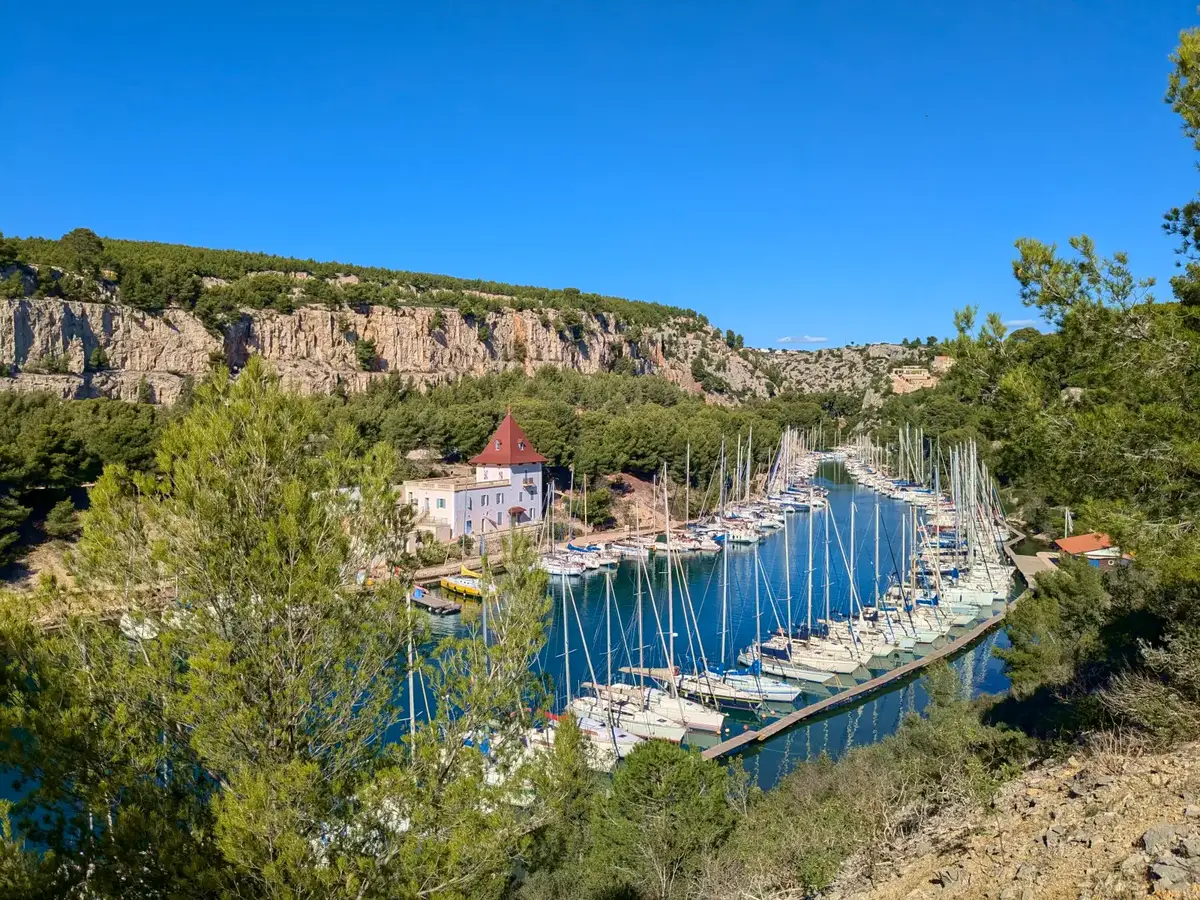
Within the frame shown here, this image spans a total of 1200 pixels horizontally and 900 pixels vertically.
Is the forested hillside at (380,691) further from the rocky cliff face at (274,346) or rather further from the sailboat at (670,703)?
the rocky cliff face at (274,346)

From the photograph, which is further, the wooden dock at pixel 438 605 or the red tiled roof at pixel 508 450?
the red tiled roof at pixel 508 450

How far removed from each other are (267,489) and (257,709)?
169 cm

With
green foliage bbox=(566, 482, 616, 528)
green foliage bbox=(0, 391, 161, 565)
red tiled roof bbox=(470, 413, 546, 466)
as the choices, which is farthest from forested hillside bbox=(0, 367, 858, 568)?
green foliage bbox=(566, 482, 616, 528)

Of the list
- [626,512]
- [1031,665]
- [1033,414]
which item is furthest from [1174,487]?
[626,512]

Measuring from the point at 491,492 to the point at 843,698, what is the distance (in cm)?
2234

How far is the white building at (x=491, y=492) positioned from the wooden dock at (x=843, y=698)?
63.7 feet

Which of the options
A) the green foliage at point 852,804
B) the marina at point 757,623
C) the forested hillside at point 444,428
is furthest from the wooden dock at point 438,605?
the green foliage at point 852,804

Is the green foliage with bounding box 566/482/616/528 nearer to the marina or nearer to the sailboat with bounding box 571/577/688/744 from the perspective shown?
the marina

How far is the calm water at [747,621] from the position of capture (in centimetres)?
1902

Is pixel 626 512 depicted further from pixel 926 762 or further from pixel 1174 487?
pixel 1174 487

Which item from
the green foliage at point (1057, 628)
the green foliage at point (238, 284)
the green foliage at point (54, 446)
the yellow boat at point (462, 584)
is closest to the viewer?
the green foliage at point (1057, 628)

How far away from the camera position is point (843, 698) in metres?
20.4

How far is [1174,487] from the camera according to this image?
7129 millimetres

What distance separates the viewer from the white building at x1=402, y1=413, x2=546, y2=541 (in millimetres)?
36531
